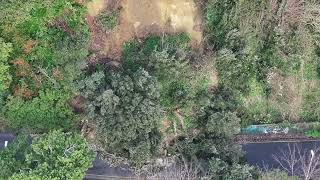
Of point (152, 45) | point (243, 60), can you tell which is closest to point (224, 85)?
point (243, 60)

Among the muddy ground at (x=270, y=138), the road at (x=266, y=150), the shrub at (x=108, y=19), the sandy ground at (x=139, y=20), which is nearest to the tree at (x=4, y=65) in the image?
the sandy ground at (x=139, y=20)

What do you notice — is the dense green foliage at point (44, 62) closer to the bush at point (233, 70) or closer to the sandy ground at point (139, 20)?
the sandy ground at point (139, 20)

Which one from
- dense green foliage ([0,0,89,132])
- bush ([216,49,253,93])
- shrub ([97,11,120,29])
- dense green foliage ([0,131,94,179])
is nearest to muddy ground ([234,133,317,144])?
bush ([216,49,253,93])

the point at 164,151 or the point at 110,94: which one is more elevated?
the point at 110,94

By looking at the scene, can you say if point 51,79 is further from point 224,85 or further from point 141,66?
point 224,85

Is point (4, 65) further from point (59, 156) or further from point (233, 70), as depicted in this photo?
point (233, 70)

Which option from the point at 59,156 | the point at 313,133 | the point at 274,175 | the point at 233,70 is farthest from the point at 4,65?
the point at 313,133

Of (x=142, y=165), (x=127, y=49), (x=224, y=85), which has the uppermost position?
(x=127, y=49)
